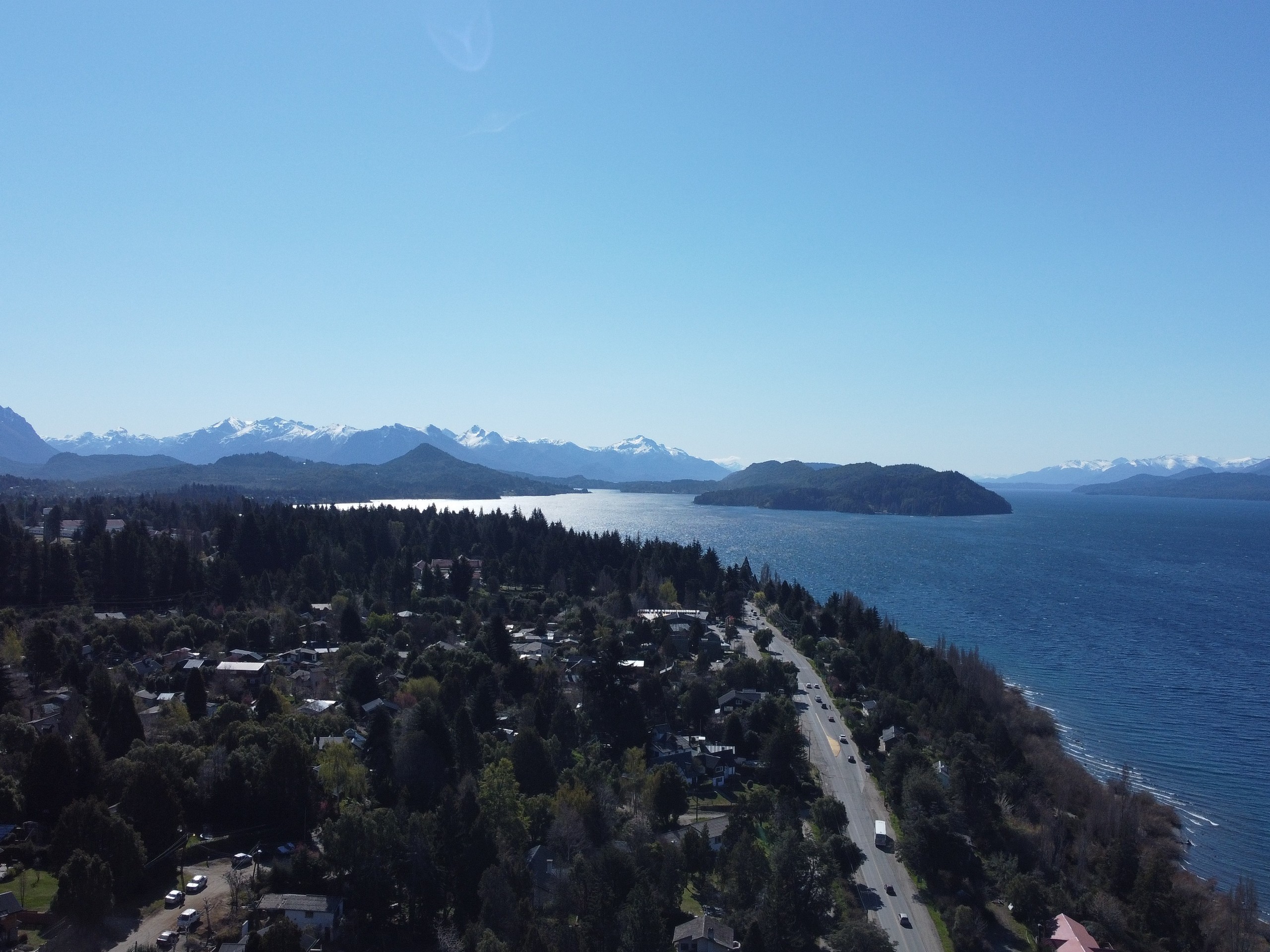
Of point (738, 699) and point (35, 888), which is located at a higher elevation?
point (35, 888)

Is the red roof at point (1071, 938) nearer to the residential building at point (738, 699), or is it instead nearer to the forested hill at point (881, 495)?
the residential building at point (738, 699)

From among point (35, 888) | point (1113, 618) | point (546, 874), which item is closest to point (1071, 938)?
point (546, 874)

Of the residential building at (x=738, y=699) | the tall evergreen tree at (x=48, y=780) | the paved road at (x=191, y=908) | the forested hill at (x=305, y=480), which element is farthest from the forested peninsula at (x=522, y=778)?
the forested hill at (x=305, y=480)

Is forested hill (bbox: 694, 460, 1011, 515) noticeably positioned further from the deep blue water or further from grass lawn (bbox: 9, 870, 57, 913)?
grass lawn (bbox: 9, 870, 57, 913)

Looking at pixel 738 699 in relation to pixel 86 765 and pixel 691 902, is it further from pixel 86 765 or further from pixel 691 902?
pixel 86 765

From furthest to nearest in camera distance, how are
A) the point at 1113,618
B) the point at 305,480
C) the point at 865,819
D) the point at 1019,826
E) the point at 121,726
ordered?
the point at 305,480
the point at 1113,618
the point at 1019,826
the point at 865,819
the point at 121,726

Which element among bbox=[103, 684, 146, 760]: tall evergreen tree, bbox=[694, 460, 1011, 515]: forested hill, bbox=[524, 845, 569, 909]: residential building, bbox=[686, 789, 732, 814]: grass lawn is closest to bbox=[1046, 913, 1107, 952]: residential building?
bbox=[686, 789, 732, 814]: grass lawn

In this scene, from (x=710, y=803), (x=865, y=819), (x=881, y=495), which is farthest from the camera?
(x=881, y=495)

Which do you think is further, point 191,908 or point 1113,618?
point 1113,618
